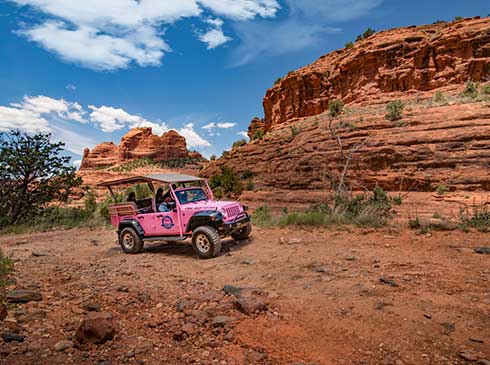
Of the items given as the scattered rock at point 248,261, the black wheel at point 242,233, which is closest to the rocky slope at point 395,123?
the black wheel at point 242,233

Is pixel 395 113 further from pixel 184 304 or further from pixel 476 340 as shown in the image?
pixel 184 304

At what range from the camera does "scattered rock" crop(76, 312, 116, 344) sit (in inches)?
117

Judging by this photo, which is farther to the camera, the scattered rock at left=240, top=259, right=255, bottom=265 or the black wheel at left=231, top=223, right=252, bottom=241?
the black wheel at left=231, top=223, right=252, bottom=241

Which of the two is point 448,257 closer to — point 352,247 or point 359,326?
point 352,247

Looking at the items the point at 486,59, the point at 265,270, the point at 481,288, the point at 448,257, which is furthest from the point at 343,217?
the point at 486,59

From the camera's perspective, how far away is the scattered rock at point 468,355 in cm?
248

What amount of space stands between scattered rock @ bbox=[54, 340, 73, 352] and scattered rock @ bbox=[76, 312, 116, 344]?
0.09 meters

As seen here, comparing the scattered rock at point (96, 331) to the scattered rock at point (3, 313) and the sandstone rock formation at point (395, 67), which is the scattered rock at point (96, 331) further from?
the sandstone rock formation at point (395, 67)

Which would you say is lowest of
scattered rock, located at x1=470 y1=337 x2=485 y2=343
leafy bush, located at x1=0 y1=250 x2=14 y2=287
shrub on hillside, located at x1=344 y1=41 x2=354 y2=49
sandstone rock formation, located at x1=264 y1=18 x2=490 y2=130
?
scattered rock, located at x1=470 y1=337 x2=485 y2=343

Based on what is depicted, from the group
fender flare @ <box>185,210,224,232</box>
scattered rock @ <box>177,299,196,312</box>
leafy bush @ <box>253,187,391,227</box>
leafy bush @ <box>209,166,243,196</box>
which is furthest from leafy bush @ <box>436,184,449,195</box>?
scattered rock @ <box>177,299,196,312</box>

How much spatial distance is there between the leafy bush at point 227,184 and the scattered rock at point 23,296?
15.7 m

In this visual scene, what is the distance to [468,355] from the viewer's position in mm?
2514

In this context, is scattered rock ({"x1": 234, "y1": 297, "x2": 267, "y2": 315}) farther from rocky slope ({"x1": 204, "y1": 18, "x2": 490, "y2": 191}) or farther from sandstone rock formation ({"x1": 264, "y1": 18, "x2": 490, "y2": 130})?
sandstone rock formation ({"x1": 264, "y1": 18, "x2": 490, "y2": 130})

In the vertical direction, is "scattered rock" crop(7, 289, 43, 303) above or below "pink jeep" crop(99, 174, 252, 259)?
below
